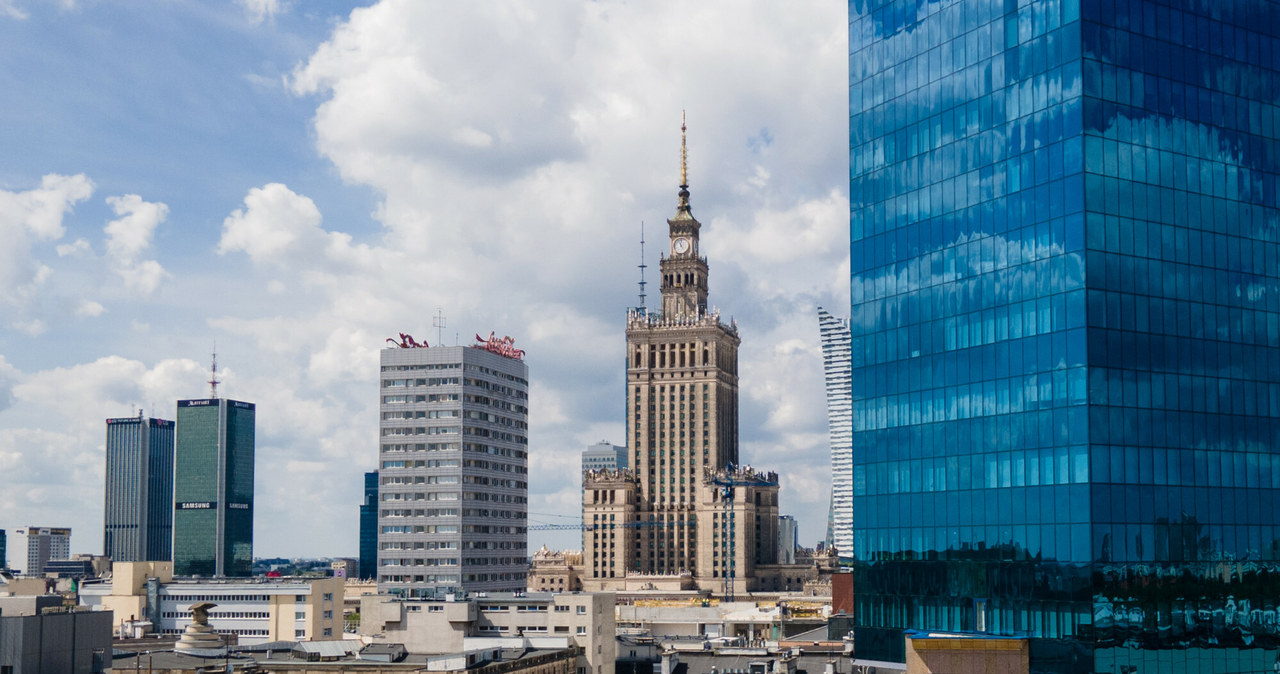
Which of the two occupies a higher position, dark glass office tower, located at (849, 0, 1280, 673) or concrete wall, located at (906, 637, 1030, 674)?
dark glass office tower, located at (849, 0, 1280, 673)

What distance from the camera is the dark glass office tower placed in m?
109

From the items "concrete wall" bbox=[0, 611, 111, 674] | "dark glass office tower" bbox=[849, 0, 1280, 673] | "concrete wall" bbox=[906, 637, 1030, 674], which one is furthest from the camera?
"concrete wall" bbox=[0, 611, 111, 674]

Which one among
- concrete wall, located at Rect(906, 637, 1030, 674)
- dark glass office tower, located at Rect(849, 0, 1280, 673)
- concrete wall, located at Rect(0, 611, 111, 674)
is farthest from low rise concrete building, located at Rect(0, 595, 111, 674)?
concrete wall, located at Rect(906, 637, 1030, 674)

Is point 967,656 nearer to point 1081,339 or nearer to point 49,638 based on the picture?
point 1081,339

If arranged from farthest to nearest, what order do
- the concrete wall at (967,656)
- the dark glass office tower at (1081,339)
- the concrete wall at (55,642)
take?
the concrete wall at (55,642), the dark glass office tower at (1081,339), the concrete wall at (967,656)

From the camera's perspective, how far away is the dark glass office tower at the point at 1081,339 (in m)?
109

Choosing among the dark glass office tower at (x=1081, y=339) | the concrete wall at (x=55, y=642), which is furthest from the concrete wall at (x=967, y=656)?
the concrete wall at (x=55, y=642)

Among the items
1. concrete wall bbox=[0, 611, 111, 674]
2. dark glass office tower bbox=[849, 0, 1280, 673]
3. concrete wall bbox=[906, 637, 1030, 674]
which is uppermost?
dark glass office tower bbox=[849, 0, 1280, 673]

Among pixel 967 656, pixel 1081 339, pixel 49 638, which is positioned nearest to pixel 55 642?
pixel 49 638

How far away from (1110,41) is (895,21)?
80.3 feet

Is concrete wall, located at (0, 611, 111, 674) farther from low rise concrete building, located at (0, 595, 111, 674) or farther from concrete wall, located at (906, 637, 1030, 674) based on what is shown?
concrete wall, located at (906, 637, 1030, 674)

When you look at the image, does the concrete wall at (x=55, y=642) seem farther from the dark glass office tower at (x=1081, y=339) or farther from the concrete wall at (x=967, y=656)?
the concrete wall at (x=967, y=656)

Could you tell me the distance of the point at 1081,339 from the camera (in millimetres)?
107875

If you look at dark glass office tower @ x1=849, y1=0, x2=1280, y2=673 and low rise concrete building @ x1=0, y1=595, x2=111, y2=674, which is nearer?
dark glass office tower @ x1=849, y1=0, x2=1280, y2=673
